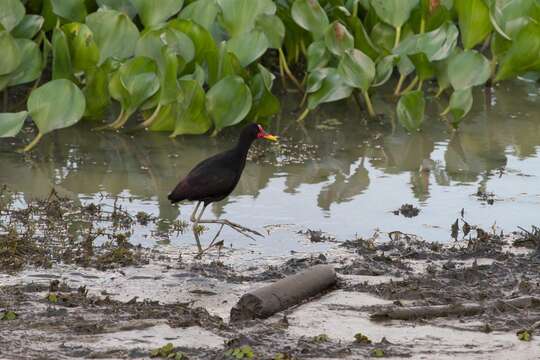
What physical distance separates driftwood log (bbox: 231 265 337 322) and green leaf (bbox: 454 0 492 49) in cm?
479

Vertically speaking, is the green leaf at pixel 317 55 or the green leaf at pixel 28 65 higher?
the green leaf at pixel 317 55

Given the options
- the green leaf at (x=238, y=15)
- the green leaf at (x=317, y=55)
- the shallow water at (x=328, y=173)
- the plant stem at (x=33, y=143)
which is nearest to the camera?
the shallow water at (x=328, y=173)

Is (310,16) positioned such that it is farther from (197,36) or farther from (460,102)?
(460,102)

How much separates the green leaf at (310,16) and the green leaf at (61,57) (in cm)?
201

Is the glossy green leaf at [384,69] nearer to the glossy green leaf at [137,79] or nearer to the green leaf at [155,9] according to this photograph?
the green leaf at [155,9]

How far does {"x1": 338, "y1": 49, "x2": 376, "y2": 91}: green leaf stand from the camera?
32.4ft

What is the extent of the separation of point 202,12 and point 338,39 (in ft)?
3.70

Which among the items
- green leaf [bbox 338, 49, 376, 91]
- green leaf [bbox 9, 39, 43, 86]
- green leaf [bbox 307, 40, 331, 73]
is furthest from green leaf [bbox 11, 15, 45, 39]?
green leaf [bbox 338, 49, 376, 91]

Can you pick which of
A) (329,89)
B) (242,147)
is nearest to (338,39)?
(329,89)

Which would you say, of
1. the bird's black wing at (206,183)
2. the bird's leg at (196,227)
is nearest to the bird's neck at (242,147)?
the bird's black wing at (206,183)

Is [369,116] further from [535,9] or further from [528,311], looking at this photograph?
[528,311]

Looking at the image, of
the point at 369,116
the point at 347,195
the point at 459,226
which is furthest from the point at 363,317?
the point at 369,116

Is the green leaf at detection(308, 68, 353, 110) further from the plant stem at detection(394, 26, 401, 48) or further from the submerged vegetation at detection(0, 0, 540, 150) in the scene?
the plant stem at detection(394, 26, 401, 48)

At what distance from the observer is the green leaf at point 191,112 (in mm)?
9375
